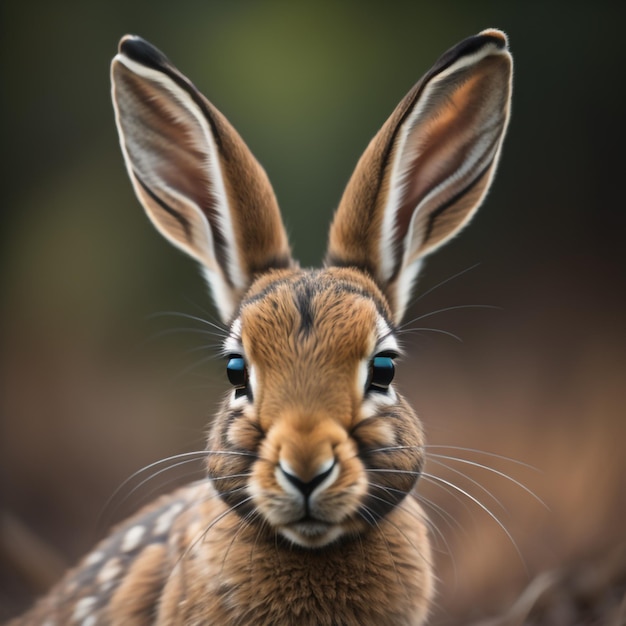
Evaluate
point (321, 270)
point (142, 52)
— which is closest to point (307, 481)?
point (321, 270)

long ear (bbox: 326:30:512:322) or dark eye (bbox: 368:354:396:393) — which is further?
long ear (bbox: 326:30:512:322)

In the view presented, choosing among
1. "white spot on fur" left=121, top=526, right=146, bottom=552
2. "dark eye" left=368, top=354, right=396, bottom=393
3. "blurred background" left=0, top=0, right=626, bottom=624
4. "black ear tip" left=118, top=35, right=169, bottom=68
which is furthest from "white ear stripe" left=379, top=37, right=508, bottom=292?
"white spot on fur" left=121, top=526, right=146, bottom=552

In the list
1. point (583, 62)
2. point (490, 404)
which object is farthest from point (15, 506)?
point (583, 62)

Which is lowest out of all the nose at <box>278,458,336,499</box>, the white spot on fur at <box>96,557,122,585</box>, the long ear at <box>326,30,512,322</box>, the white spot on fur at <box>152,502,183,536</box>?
the white spot on fur at <box>96,557,122,585</box>

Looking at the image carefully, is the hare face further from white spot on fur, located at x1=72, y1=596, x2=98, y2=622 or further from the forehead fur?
white spot on fur, located at x1=72, y1=596, x2=98, y2=622

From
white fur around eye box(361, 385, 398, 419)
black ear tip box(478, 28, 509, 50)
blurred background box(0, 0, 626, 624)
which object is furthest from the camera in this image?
blurred background box(0, 0, 626, 624)

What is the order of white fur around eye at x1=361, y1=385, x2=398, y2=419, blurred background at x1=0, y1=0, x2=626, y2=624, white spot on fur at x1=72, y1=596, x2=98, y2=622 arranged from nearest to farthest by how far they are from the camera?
white fur around eye at x1=361, y1=385, x2=398, y2=419, white spot on fur at x1=72, y1=596, x2=98, y2=622, blurred background at x1=0, y1=0, x2=626, y2=624
